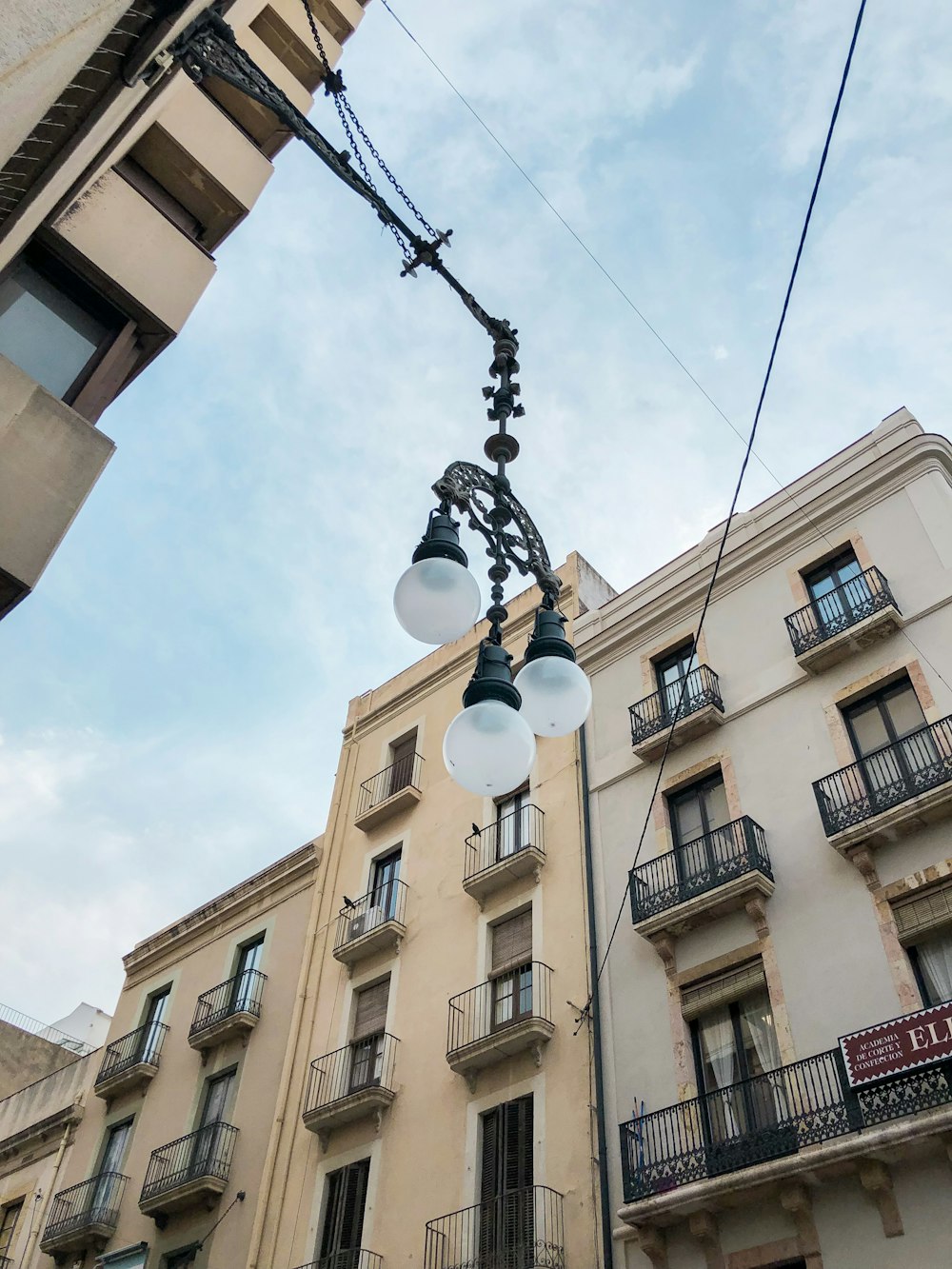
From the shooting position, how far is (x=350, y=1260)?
1537 centimetres

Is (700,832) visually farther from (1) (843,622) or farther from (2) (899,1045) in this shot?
(2) (899,1045)

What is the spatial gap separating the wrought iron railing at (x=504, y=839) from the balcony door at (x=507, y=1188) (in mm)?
3968

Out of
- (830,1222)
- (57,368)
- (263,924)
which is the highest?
(263,924)

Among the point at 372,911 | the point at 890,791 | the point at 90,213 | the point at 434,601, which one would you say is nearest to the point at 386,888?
the point at 372,911

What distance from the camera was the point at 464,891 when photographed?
18094mm

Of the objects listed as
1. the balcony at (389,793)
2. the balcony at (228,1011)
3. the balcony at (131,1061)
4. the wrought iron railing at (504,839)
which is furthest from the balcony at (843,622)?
the balcony at (131,1061)

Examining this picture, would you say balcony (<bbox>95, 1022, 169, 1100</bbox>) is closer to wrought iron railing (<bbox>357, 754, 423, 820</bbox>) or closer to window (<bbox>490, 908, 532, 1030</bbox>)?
wrought iron railing (<bbox>357, 754, 423, 820</bbox>)

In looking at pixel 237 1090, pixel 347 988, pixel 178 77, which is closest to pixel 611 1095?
pixel 347 988

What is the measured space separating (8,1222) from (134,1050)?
501 centimetres

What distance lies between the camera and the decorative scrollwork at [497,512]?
6.72 meters

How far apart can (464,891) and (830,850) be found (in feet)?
21.9

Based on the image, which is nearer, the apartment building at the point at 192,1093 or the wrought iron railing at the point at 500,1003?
the wrought iron railing at the point at 500,1003

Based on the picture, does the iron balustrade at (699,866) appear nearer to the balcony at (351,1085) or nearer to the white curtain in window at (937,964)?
the white curtain in window at (937,964)

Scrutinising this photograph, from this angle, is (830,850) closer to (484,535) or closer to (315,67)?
(484,535)
